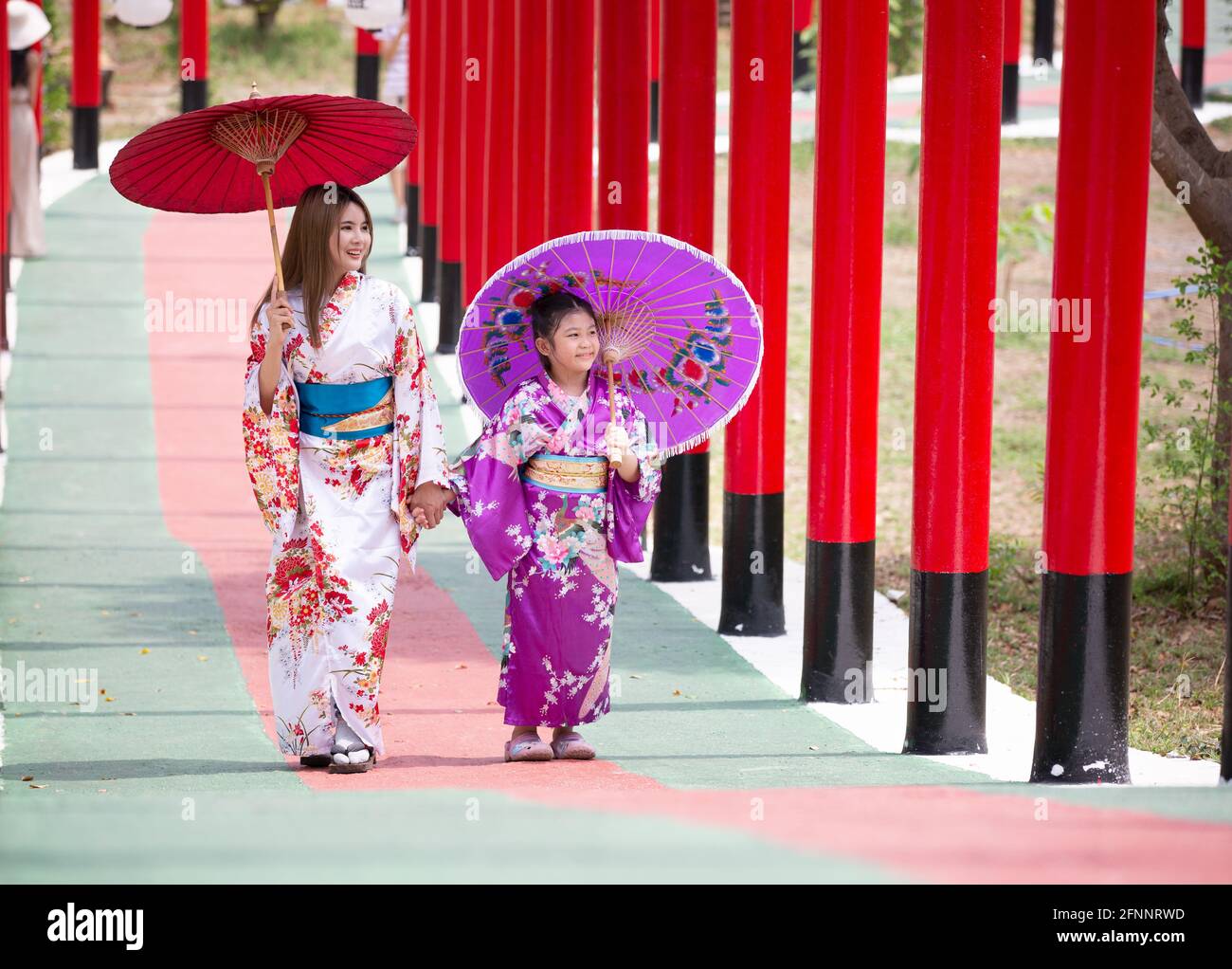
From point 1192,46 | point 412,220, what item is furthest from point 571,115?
point 1192,46

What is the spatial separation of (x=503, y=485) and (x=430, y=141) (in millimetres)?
11579

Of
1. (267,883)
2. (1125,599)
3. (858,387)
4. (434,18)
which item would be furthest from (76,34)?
(267,883)

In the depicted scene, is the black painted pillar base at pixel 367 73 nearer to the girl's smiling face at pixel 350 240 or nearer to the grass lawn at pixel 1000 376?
the grass lawn at pixel 1000 376

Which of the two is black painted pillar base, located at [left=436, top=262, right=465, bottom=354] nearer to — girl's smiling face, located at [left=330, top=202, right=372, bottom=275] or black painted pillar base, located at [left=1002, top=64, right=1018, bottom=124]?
girl's smiling face, located at [left=330, top=202, right=372, bottom=275]

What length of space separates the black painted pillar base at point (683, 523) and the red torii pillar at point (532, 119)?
8.43ft

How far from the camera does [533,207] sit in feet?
36.7

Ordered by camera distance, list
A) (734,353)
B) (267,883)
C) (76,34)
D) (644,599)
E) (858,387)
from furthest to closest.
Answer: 1. (76,34)
2. (644,599)
3. (858,387)
4. (734,353)
5. (267,883)

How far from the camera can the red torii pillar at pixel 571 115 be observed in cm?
965

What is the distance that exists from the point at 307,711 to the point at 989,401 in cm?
235

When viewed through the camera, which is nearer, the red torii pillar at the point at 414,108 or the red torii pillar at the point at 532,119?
the red torii pillar at the point at 532,119

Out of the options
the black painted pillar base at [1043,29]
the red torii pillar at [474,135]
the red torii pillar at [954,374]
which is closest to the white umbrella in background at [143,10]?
the red torii pillar at [474,135]

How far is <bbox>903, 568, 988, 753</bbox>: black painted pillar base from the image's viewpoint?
20.0ft

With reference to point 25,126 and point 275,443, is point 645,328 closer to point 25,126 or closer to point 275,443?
point 275,443
